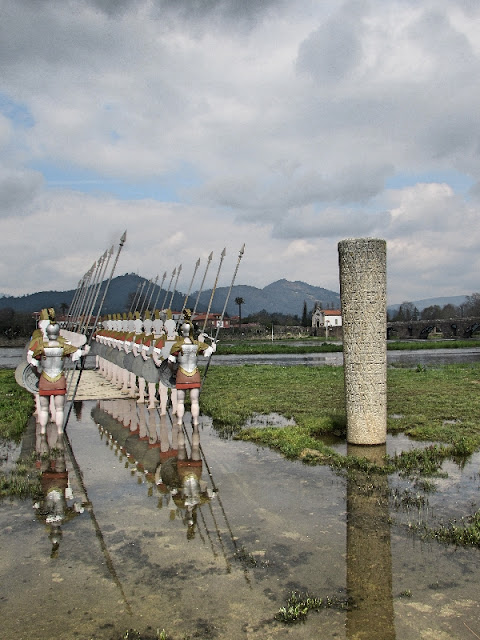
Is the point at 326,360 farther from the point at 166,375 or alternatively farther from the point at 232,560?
the point at 232,560

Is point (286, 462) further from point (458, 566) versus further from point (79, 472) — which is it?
point (458, 566)

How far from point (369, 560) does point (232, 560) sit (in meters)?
1.31

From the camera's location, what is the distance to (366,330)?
10258 mm

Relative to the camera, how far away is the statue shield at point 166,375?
39.3 feet

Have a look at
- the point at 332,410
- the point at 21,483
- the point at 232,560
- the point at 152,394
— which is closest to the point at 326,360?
the point at 332,410

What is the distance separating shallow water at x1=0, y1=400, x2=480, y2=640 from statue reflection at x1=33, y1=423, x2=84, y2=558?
5 centimetres

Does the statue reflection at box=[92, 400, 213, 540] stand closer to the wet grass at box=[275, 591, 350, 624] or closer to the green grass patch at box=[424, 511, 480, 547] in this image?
the wet grass at box=[275, 591, 350, 624]

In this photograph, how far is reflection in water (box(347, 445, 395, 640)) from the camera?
433cm

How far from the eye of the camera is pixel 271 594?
4777 mm

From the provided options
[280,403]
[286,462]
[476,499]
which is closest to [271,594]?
[476,499]

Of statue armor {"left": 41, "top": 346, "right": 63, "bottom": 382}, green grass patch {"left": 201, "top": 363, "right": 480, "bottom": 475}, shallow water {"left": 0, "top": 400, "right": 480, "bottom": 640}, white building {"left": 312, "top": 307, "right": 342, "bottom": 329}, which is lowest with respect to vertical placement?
shallow water {"left": 0, "top": 400, "right": 480, "bottom": 640}

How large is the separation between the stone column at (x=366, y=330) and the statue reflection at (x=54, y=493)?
17.0ft

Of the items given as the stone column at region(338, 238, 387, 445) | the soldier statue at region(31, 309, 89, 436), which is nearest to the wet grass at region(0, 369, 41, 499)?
the soldier statue at region(31, 309, 89, 436)

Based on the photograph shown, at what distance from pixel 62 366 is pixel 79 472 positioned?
8.85 feet
